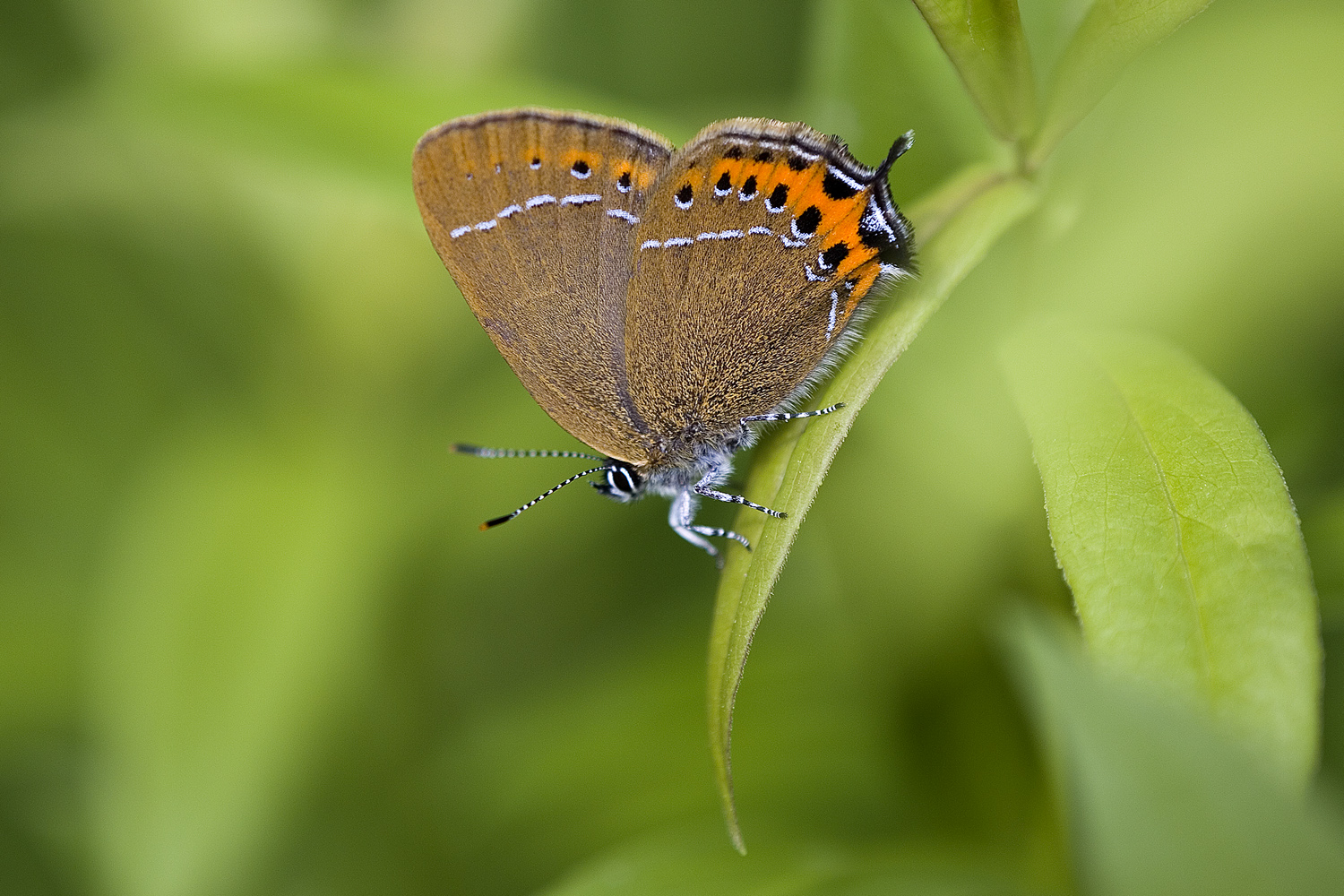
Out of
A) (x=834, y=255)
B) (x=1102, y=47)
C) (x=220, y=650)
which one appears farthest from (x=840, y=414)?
(x=220, y=650)

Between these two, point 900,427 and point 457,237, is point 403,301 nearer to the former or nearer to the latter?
point 457,237

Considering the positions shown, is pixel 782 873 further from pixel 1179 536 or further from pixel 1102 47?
pixel 1102 47

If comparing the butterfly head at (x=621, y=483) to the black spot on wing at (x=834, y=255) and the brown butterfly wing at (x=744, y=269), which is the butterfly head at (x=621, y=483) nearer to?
the brown butterfly wing at (x=744, y=269)

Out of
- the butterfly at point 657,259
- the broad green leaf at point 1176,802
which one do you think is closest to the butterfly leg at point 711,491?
the butterfly at point 657,259

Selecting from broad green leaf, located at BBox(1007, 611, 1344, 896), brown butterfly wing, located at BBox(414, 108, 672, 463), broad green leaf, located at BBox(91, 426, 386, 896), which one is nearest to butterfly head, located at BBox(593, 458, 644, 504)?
brown butterfly wing, located at BBox(414, 108, 672, 463)

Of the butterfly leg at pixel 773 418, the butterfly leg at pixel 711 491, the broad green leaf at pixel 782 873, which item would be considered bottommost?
the broad green leaf at pixel 782 873

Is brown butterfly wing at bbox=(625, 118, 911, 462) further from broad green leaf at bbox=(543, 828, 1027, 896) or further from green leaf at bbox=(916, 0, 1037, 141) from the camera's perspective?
broad green leaf at bbox=(543, 828, 1027, 896)
